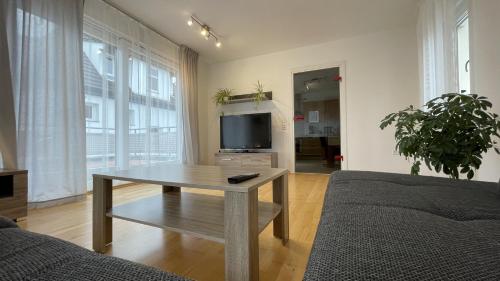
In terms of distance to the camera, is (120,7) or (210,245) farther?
(120,7)

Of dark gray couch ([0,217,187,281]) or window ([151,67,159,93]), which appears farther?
window ([151,67,159,93])

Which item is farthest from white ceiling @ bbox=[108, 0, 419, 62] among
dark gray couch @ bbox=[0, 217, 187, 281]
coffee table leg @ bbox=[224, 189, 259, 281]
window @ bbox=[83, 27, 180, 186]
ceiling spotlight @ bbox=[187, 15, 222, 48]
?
dark gray couch @ bbox=[0, 217, 187, 281]

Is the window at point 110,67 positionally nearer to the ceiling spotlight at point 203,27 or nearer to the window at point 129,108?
the window at point 129,108

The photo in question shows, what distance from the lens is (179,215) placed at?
1187mm

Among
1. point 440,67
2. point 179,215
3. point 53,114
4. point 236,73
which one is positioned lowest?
point 179,215

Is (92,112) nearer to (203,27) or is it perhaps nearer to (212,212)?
(203,27)

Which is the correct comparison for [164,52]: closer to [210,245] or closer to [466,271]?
[210,245]

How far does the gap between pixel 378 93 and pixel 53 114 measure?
416cm

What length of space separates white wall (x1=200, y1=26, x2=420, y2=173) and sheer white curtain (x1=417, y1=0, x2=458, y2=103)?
0.81 metres

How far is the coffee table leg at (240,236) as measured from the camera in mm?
839

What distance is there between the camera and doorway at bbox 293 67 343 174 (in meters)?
3.70

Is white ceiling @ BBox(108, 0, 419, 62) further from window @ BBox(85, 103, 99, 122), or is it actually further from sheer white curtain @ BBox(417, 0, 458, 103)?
window @ BBox(85, 103, 99, 122)

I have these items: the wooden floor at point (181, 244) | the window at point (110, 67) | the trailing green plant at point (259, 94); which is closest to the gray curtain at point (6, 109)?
the wooden floor at point (181, 244)

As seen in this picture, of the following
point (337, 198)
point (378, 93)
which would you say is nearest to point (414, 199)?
point (337, 198)
